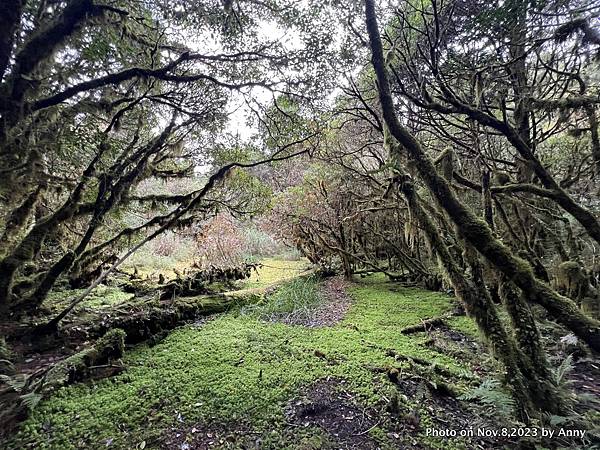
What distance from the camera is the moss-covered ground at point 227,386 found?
6.79ft

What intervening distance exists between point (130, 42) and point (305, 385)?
4181 millimetres

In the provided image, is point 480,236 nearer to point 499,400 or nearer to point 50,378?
point 499,400

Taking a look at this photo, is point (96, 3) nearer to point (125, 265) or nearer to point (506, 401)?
point (506, 401)

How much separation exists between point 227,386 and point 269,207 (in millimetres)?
3726

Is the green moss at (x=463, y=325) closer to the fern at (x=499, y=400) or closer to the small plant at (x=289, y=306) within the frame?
the fern at (x=499, y=400)

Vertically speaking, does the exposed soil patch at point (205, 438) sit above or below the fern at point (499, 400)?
below

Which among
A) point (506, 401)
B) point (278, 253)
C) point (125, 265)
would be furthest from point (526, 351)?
point (278, 253)

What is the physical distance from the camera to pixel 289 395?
8.04 ft

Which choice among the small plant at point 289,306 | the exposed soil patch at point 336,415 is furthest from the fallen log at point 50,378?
the small plant at point 289,306

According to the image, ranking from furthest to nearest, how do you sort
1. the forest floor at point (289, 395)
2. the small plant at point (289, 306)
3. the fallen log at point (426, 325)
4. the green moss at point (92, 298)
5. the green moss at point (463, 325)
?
the small plant at point (289, 306), the green moss at point (92, 298), the fallen log at point (426, 325), the green moss at point (463, 325), the forest floor at point (289, 395)

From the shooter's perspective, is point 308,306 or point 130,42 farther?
point 308,306

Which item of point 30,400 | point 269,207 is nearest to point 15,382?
point 30,400

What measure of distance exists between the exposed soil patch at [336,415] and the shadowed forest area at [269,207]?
17 millimetres

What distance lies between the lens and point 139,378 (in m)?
2.86
